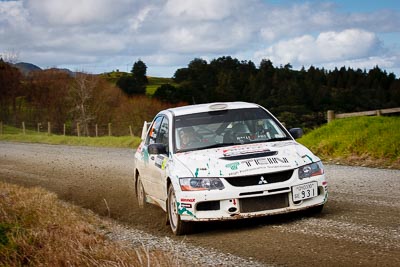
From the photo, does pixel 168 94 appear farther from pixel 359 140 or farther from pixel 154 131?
pixel 154 131

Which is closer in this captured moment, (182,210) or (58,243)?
(58,243)

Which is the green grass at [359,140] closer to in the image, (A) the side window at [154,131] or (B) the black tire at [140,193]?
(B) the black tire at [140,193]

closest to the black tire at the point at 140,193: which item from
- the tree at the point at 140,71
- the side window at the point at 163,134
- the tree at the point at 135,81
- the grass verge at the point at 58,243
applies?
the grass verge at the point at 58,243

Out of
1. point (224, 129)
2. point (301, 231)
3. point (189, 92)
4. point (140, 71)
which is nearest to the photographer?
point (301, 231)

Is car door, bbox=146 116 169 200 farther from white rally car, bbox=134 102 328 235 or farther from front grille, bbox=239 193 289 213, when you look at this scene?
front grille, bbox=239 193 289 213

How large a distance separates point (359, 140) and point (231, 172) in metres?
9.93

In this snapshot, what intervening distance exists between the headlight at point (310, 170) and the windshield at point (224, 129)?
3.17 feet

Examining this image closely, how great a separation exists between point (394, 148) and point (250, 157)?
8.48 metres

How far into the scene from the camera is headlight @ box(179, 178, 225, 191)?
299 inches

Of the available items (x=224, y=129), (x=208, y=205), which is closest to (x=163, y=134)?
(x=224, y=129)

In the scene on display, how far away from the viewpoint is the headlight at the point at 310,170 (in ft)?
25.7

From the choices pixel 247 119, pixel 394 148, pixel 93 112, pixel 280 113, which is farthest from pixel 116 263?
pixel 93 112

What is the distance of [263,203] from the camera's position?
7637mm

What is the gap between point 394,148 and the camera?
15297mm
